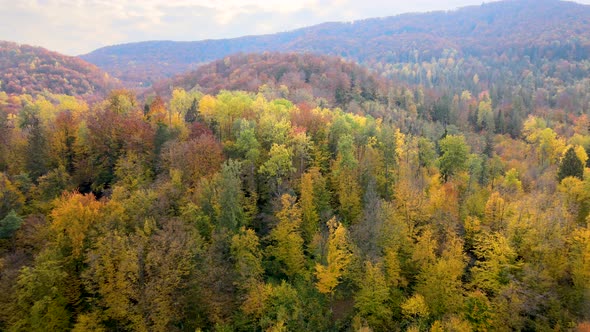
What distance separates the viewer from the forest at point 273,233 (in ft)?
132

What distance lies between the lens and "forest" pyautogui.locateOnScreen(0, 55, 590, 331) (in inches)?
1578

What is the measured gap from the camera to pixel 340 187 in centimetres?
5531

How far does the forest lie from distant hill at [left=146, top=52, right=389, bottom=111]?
5747 cm

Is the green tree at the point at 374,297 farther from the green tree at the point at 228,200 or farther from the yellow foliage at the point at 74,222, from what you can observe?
the yellow foliage at the point at 74,222

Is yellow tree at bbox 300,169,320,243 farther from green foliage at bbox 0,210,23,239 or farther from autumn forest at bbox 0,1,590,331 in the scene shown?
green foliage at bbox 0,210,23,239

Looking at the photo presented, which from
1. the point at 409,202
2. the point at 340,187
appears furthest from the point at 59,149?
the point at 409,202

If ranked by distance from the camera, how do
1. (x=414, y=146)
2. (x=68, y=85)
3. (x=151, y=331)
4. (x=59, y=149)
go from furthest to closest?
(x=68, y=85)
(x=414, y=146)
(x=59, y=149)
(x=151, y=331)

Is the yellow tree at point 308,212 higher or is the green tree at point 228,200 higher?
the green tree at point 228,200

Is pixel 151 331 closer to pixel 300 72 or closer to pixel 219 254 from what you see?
pixel 219 254

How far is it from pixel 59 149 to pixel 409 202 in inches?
1984

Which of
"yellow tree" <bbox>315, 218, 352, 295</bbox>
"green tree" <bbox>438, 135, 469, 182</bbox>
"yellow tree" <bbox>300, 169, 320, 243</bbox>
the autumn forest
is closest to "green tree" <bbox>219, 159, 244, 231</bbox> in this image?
the autumn forest

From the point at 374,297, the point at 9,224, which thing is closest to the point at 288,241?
the point at 374,297

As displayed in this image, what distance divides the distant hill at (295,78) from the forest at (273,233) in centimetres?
5747

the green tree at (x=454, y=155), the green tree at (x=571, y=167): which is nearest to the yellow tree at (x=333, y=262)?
the green tree at (x=454, y=155)
